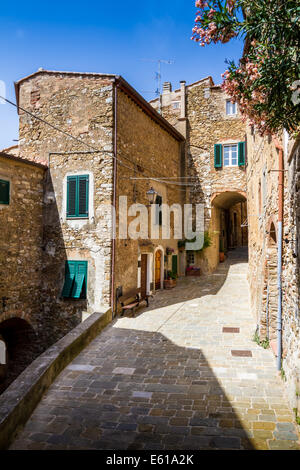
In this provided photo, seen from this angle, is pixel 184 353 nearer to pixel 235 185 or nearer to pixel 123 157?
pixel 123 157

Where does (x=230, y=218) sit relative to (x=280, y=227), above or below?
above

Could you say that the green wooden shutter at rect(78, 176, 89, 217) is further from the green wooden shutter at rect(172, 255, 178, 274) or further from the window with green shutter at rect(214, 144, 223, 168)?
the window with green shutter at rect(214, 144, 223, 168)

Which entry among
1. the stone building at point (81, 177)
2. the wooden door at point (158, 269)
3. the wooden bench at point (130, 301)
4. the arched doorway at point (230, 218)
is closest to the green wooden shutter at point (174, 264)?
the wooden door at point (158, 269)

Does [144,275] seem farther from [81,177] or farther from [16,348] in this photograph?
[16,348]

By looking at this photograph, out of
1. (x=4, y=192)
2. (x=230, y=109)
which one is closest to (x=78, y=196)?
(x=4, y=192)

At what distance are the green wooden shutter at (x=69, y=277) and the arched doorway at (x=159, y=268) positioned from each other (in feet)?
15.4

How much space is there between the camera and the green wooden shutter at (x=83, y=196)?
1088cm

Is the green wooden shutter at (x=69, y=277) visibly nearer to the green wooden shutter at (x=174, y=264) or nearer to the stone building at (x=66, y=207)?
the stone building at (x=66, y=207)

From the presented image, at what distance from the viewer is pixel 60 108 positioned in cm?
1139

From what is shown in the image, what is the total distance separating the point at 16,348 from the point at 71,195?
5582 millimetres

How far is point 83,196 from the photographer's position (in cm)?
1093

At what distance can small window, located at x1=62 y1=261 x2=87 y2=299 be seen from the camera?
10.7 m

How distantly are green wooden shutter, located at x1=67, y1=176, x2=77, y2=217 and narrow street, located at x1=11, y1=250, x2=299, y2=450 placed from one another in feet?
13.1
